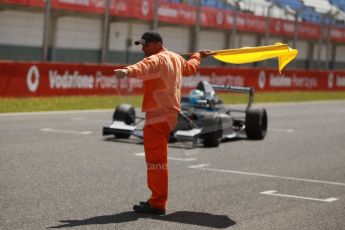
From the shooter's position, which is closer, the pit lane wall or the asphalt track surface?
the asphalt track surface

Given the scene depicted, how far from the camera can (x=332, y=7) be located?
133ft

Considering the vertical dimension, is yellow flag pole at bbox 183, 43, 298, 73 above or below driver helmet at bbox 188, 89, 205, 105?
above

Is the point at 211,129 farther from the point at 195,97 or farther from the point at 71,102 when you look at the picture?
the point at 71,102

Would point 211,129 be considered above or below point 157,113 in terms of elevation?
below

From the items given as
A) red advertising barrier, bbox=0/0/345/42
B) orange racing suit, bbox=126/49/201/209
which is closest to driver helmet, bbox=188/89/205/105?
orange racing suit, bbox=126/49/201/209

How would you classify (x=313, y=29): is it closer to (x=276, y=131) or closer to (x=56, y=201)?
(x=276, y=131)

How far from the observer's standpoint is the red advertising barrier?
3441cm

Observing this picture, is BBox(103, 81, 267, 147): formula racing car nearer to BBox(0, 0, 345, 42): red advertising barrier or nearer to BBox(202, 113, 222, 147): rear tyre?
BBox(202, 113, 222, 147): rear tyre

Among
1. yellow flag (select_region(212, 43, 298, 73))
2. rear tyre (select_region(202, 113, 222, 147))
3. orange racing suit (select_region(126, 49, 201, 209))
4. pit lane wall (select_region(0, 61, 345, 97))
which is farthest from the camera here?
pit lane wall (select_region(0, 61, 345, 97))

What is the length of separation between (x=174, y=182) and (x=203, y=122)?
3717 mm

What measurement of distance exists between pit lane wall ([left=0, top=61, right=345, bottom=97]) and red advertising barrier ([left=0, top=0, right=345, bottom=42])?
212 inches

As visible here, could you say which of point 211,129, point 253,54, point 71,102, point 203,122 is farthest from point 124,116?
point 71,102

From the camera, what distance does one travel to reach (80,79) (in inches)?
891

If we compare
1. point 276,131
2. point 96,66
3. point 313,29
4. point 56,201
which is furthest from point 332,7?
point 56,201
